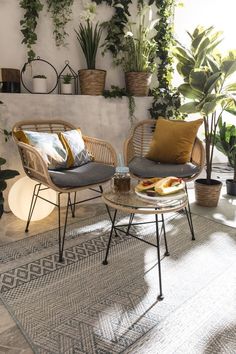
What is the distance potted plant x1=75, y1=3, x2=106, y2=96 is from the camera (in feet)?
8.64

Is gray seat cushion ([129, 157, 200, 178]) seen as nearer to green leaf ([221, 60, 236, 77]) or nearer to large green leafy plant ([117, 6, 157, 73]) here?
green leaf ([221, 60, 236, 77])

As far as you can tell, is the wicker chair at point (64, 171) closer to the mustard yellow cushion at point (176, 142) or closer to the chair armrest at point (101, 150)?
the chair armrest at point (101, 150)

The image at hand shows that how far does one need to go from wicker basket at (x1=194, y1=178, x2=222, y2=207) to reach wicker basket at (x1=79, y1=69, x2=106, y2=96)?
51.5 inches

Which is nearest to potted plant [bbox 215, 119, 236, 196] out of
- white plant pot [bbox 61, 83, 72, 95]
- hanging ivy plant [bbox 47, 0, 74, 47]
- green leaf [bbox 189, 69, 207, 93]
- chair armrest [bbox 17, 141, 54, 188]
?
green leaf [bbox 189, 69, 207, 93]

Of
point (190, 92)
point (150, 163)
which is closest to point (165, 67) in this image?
point (190, 92)

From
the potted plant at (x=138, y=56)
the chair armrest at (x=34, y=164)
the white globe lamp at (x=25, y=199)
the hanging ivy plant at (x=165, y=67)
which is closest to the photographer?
the chair armrest at (x=34, y=164)

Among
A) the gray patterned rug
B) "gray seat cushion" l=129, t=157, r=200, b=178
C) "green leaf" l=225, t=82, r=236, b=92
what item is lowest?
the gray patterned rug

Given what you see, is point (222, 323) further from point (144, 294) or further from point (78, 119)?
point (78, 119)

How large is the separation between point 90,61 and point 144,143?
939mm

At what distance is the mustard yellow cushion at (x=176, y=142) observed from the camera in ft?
7.84

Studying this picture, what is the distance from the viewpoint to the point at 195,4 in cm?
362

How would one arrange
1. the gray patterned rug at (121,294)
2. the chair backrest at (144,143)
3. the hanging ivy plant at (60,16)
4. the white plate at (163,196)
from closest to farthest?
the gray patterned rug at (121,294) < the white plate at (163,196) < the chair backrest at (144,143) < the hanging ivy plant at (60,16)

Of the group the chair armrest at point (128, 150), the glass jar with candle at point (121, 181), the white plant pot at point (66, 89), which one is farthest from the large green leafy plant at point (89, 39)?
the glass jar with candle at point (121, 181)

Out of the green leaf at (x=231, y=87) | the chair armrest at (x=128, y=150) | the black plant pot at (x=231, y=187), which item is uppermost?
the green leaf at (x=231, y=87)
